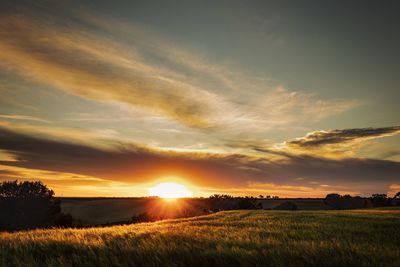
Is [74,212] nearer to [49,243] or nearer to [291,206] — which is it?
[291,206]

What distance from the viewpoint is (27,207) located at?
68125 millimetres

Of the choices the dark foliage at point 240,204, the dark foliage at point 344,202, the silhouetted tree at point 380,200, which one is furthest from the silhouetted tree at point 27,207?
the silhouetted tree at point 380,200

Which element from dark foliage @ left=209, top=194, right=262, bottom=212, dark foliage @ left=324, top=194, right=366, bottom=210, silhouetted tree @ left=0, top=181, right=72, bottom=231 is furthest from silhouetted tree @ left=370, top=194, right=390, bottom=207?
silhouetted tree @ left=0, top=181, right=72, bottom=231

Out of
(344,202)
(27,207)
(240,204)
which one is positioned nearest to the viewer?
(27,207)

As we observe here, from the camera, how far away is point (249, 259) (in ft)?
21.1

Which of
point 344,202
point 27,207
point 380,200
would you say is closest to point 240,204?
point 344,202

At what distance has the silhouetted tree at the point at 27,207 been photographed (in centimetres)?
6700

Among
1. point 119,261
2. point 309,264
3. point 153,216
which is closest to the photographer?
point 309,264

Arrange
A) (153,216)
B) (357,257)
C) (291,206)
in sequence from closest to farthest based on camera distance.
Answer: (357,257)
(153,216)
(291,206)

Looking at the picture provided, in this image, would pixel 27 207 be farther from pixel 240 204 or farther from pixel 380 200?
pixel 380 200

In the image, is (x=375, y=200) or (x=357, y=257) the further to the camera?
(x=375, y=200)

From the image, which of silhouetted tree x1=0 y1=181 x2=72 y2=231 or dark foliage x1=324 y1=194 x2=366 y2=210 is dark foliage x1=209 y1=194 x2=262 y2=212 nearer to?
dark foliage x1=324 y1=194 x2=366 y2=210

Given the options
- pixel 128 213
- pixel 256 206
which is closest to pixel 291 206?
pixel 256 206

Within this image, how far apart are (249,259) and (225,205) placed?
3813 inches
